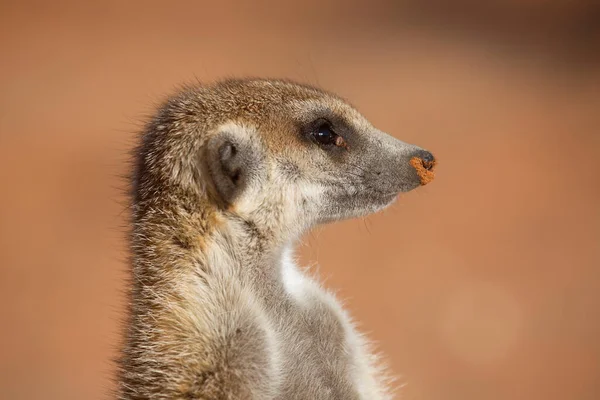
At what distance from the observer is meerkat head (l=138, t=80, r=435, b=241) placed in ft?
7.86

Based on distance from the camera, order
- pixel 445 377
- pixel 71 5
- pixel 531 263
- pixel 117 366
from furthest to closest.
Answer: pixel 71 5 → pixel 531 263 → pixel 445 377 → pixel 117 366

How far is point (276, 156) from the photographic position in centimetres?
257

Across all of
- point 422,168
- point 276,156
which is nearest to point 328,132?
point 276,156

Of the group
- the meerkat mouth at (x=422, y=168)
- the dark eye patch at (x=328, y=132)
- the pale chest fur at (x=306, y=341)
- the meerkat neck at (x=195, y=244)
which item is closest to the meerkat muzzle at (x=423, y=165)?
the meerkat mouth at (x=422, y=168)

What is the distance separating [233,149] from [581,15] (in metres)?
8.26

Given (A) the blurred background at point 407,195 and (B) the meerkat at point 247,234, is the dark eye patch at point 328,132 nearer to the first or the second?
(B) the meerkat at point 247,234

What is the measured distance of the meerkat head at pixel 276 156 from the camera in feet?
7.86

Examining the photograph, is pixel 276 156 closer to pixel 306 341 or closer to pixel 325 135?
pixel 325 135

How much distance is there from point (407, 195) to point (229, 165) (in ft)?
14.9

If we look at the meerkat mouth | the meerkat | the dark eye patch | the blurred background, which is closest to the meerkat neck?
the meerkat

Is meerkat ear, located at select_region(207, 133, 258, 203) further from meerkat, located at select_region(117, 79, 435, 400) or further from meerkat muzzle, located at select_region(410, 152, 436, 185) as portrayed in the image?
meerkat muzzle, located at select_region(410, 152, 436, 185)

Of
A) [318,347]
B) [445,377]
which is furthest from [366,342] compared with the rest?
[445,377]

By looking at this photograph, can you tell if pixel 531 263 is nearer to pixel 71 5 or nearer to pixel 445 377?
pixel 445 377

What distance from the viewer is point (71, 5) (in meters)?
9.10
